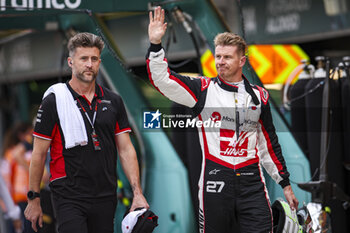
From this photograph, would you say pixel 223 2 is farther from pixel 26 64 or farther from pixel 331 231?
pixel 26 64

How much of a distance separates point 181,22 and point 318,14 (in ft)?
9.08

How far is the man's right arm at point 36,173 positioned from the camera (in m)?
4.25

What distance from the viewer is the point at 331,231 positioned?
5.62 metres

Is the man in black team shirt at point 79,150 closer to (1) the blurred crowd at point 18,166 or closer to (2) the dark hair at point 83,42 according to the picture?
(2) the dark hair at point 83,42

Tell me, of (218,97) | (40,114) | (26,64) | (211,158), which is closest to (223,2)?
(218,97)

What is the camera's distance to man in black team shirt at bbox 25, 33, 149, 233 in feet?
13.9

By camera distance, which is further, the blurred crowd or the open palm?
the blurred crowd

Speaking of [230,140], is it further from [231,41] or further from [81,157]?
[81,157]

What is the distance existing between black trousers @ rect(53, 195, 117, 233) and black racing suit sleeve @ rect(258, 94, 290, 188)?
1110mm

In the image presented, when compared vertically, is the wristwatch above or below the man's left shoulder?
below

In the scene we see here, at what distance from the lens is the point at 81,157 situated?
4.26 m

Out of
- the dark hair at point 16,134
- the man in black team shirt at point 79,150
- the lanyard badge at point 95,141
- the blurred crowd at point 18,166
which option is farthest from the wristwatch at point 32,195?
the dark hair at point 16,134

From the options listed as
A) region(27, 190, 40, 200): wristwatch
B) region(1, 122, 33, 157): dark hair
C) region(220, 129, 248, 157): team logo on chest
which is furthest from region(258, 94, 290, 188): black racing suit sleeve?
region(1, 122, 33, 157): dark hair

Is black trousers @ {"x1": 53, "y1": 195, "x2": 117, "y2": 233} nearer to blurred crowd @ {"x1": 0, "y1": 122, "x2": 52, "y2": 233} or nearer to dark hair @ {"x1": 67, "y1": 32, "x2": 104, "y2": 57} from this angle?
dark hair @ {"x1": 67, "y1": 32, "x2": 104, "y2": 57}
